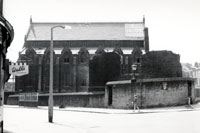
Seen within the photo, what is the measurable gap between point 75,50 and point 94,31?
24.3ft

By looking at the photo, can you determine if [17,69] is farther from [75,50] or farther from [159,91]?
[75,50]

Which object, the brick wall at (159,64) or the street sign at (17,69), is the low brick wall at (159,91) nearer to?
the brick wall at (159,64)

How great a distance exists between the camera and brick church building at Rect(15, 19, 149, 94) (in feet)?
214

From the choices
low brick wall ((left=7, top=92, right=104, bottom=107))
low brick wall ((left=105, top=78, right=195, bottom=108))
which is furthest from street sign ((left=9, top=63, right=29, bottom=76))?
low brick wall ((left=7, top=92, right=104, bottom=107))

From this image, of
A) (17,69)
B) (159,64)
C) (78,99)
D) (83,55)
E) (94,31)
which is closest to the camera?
(17,69)

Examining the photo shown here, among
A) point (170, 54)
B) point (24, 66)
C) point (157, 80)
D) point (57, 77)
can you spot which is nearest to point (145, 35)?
point (57, 77)

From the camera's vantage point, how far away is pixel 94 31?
74.8m

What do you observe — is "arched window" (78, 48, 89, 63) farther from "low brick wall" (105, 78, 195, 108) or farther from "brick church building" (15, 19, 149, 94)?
"low brick wall" (105, 78, 195, 108)

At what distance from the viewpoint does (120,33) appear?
74250 mm

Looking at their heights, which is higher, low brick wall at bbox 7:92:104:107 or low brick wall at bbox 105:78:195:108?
low brick wall at bbox 105:78:195:108

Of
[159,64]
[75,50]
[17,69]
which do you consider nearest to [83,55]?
[75,50]

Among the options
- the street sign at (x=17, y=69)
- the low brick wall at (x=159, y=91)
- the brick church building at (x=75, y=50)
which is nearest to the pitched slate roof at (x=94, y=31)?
the brick church building at (x=75, y=50)

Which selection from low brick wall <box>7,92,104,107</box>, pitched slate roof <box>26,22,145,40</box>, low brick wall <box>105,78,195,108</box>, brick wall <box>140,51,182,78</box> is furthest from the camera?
pitched slate roof <box>26,22,145,40</box>

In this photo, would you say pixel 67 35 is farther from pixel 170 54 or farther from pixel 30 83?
Answer: pixel 170 54
